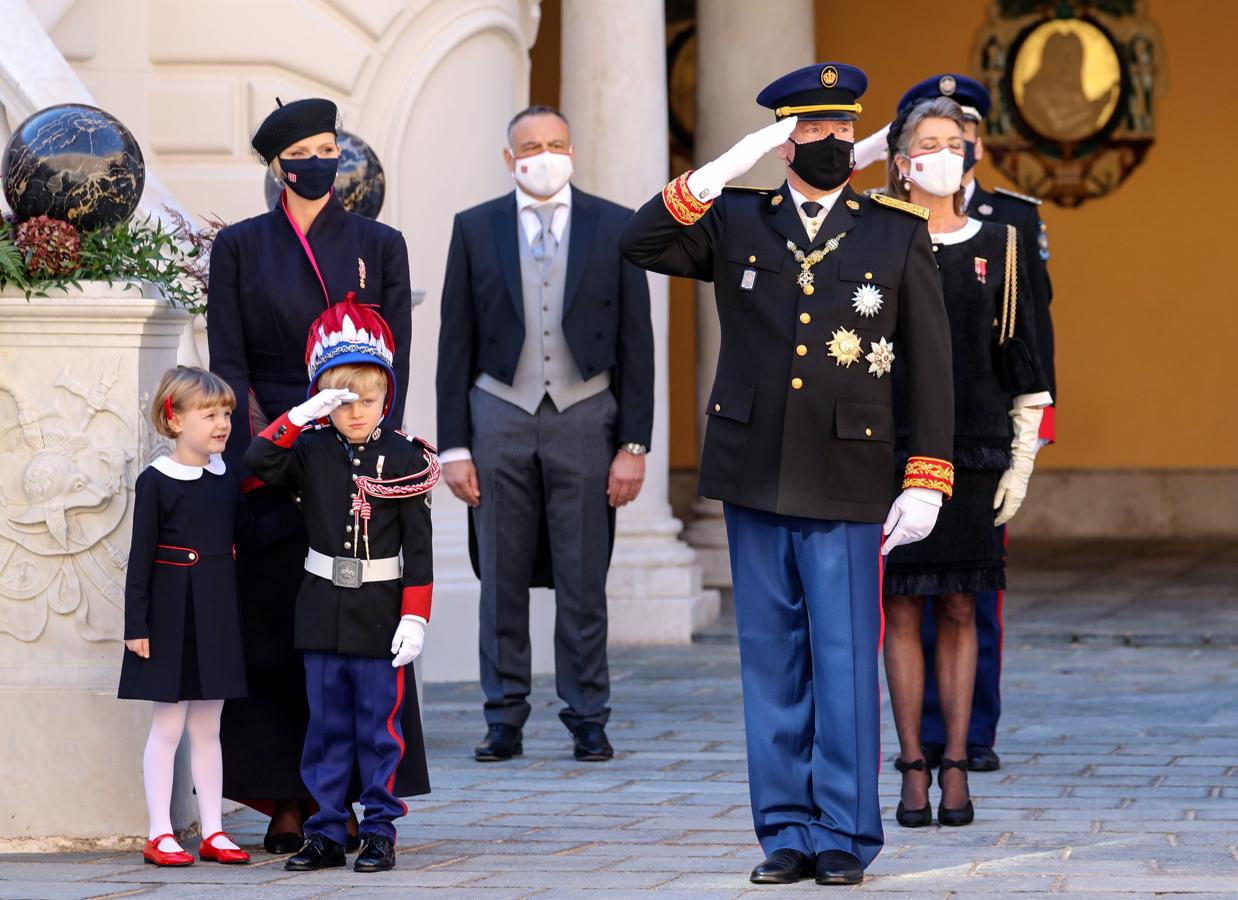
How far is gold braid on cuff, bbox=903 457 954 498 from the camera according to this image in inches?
205

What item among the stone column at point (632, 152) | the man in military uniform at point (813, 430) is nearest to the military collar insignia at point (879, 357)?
the man in military uniform at point (813, 430)

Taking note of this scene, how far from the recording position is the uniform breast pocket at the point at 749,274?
207 inches

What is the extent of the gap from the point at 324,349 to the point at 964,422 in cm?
177

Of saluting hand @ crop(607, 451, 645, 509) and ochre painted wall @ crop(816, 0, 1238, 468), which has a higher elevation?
ochre painted wall @ crop(816, 0, 1238, 468)

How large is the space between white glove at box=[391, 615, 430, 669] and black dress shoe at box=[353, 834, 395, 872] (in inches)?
15.5

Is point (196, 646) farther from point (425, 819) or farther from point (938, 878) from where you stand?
point (938, 878)

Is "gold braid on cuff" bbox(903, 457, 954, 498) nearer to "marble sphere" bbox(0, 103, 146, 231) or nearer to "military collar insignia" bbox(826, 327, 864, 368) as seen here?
"military collar insignia" bbox(826, 327, 864, 368)

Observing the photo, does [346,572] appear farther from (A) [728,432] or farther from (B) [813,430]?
(B) [813,430]

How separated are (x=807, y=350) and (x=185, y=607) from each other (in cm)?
157

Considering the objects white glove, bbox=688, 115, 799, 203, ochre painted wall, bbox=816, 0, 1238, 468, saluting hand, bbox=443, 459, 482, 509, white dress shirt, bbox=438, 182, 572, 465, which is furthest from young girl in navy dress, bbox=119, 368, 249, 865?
ochre painted wall, bbox=816, 0, 1238, 468

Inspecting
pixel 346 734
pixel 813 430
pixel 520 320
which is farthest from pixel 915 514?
pixel 520 320

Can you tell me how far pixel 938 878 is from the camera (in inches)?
200

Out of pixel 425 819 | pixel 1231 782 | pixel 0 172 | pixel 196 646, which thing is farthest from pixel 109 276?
pixel 1231 782

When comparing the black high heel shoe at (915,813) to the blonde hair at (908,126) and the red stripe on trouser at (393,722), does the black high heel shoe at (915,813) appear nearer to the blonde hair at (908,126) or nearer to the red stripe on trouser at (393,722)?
the red stripe on trouser at (393,722)
